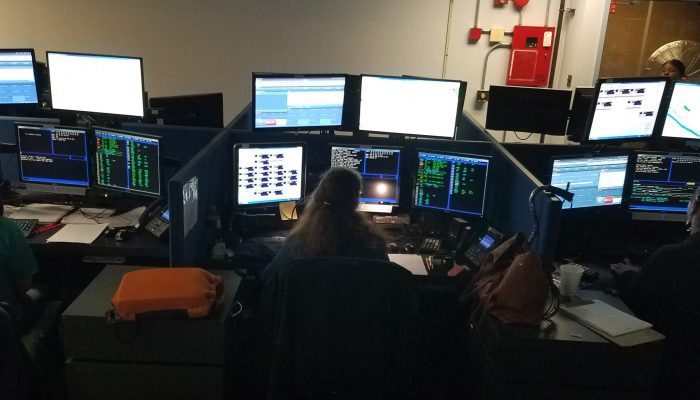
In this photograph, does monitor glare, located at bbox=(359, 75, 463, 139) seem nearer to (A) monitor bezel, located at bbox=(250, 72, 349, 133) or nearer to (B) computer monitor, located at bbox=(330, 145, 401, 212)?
(A) monitor bezel, located at bbox=(250, 72, 349, 133)

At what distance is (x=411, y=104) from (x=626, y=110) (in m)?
1.09

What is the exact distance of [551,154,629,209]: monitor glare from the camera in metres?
2.85

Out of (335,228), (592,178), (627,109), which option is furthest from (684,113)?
(335,228)

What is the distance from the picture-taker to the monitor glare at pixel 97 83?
3154 mm

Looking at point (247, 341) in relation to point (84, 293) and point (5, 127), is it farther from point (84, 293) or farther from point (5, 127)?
point (5, 127)

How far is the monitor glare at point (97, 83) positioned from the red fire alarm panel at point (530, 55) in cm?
327

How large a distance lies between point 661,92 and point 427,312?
5.41 feet

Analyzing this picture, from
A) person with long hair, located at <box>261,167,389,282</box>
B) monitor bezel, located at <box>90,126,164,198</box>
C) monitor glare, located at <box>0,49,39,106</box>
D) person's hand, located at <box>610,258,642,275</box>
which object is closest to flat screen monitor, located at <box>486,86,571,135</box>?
person's hand, located at <box>610,258,642,275</box>

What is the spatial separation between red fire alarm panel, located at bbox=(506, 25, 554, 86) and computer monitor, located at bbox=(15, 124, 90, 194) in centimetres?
362

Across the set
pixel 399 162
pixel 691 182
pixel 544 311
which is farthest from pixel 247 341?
pixel 691 182

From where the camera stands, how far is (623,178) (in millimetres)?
2969

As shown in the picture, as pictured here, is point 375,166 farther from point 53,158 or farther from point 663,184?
point 53,158

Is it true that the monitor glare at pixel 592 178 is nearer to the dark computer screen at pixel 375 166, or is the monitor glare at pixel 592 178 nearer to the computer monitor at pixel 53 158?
the dark computer screen at pixel 375 166

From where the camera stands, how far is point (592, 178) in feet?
9.53
